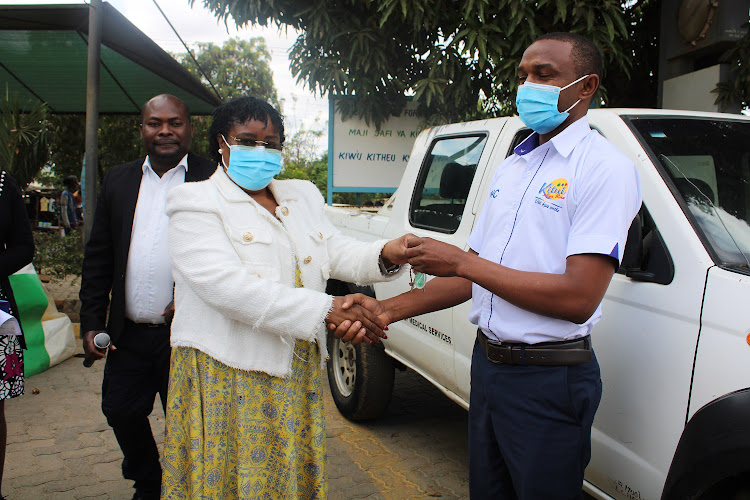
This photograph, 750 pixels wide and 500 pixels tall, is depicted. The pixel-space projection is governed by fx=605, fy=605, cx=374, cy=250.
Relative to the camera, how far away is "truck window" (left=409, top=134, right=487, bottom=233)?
3396 mm

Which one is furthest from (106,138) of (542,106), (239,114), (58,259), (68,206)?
(542,106)

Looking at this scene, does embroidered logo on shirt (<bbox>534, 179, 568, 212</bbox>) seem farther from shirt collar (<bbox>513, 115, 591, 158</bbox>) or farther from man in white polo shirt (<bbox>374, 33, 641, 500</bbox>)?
shirt collar (<bbox>513, 115, 591, 158</bbox>)

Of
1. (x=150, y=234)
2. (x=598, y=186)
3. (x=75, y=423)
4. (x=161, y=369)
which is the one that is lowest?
(x=75, y=423)

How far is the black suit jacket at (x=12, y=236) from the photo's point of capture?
9.66ft

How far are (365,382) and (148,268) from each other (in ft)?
6.25

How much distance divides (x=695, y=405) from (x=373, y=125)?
5729 mm

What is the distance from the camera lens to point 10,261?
2.94m

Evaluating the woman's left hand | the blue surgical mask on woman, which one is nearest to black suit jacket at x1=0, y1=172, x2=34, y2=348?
the blue surgical mask on woman

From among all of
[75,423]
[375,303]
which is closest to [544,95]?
[375,303]

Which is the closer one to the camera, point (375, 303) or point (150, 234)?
point (375, 303)

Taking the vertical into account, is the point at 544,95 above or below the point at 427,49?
below

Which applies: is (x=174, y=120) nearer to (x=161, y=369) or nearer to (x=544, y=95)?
(x=161, y=369)

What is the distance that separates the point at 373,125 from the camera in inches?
282

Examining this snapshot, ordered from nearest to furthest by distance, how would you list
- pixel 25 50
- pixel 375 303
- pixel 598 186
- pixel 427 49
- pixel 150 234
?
pixel 598 186 → pixel 375 303 → pixel 150 234 → pixel 427 49 → pixel 25 50
